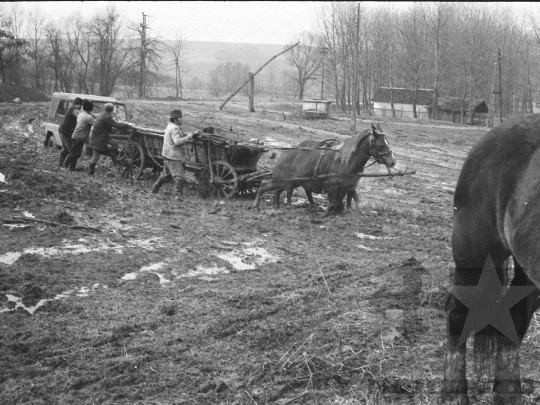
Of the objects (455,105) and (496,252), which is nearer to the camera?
(496,252)

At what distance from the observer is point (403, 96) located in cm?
6278

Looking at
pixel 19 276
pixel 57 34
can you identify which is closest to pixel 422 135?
pixel 19 276

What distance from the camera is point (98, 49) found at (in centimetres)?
5166

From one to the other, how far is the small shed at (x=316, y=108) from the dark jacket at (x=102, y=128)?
76.5 feet

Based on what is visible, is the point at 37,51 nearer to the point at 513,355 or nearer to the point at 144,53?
the point at 144,53

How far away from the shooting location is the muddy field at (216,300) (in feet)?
13.4

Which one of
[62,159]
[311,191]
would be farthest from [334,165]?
[62,159]

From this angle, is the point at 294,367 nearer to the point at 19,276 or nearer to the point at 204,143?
the point at 19,276

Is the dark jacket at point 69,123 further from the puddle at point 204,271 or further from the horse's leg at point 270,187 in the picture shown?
the puddle at point 204,271

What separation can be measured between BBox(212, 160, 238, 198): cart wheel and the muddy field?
0.30m

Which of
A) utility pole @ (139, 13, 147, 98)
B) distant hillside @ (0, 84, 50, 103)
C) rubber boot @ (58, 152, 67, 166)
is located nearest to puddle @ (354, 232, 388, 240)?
rubber boot @ (58, 152, 67, 166)

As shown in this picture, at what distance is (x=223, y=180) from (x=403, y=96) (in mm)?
53762

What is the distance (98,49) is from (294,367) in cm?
5130

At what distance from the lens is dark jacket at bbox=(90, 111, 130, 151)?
13444 millimetres
